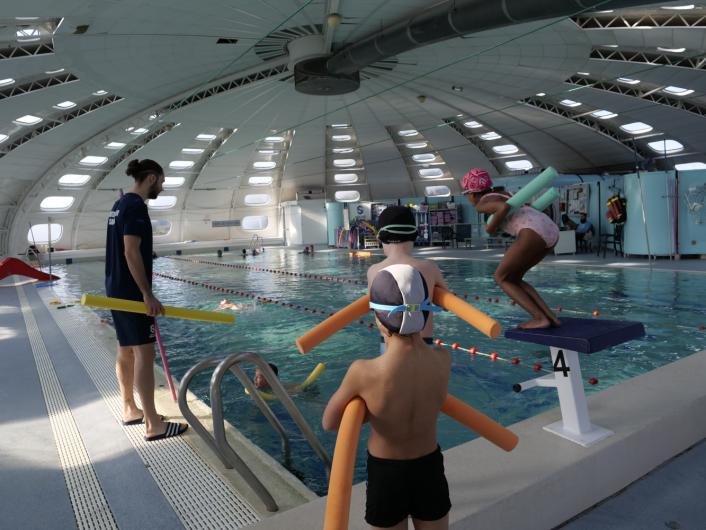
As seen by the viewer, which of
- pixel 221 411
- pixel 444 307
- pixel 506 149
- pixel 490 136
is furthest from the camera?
pixel 506 149

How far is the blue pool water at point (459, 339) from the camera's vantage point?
4.32 m

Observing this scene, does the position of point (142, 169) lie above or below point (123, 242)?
above

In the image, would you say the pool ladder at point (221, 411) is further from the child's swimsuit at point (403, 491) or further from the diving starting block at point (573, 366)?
the diving starting block at point (573, 366)

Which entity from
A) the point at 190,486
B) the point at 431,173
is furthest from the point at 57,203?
the point at 190,486

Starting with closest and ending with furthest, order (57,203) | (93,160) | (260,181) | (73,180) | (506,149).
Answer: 1. (93,160)
2. (73,180)
3. (57,203)
4. (506,149)
5. (260,181)

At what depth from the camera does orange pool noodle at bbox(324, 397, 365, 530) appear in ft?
4.49

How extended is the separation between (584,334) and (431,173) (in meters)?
37.3

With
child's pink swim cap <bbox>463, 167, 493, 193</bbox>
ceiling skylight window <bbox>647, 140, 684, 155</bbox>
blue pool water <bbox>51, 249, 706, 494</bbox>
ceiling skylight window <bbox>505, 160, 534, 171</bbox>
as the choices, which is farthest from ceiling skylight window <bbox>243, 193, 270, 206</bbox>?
child's pink swim cap <bbox>463, 167, 493, 193</bbox>

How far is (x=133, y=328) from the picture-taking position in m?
3.18

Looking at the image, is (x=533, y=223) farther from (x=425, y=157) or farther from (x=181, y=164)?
(x=425, y=157)

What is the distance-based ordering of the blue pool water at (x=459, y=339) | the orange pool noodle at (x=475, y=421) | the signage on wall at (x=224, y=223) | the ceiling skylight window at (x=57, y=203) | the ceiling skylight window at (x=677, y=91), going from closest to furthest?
the orange pool noodle at (x=475, y=421) < the blue pool water at (x=459, y=339) < the ceiling skylight window at (x=677, y=91) < the ceiling skylight window at (x=57, y=203) < the signage on wall at (x=224, y=223)

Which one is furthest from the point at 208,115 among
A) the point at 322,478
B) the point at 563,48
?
the point at 322,478

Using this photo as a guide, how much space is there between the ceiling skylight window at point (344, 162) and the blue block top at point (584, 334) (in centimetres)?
3529

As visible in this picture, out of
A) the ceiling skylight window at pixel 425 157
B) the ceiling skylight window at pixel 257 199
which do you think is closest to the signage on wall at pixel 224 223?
the ceiling skylight window at pixel 257 199
